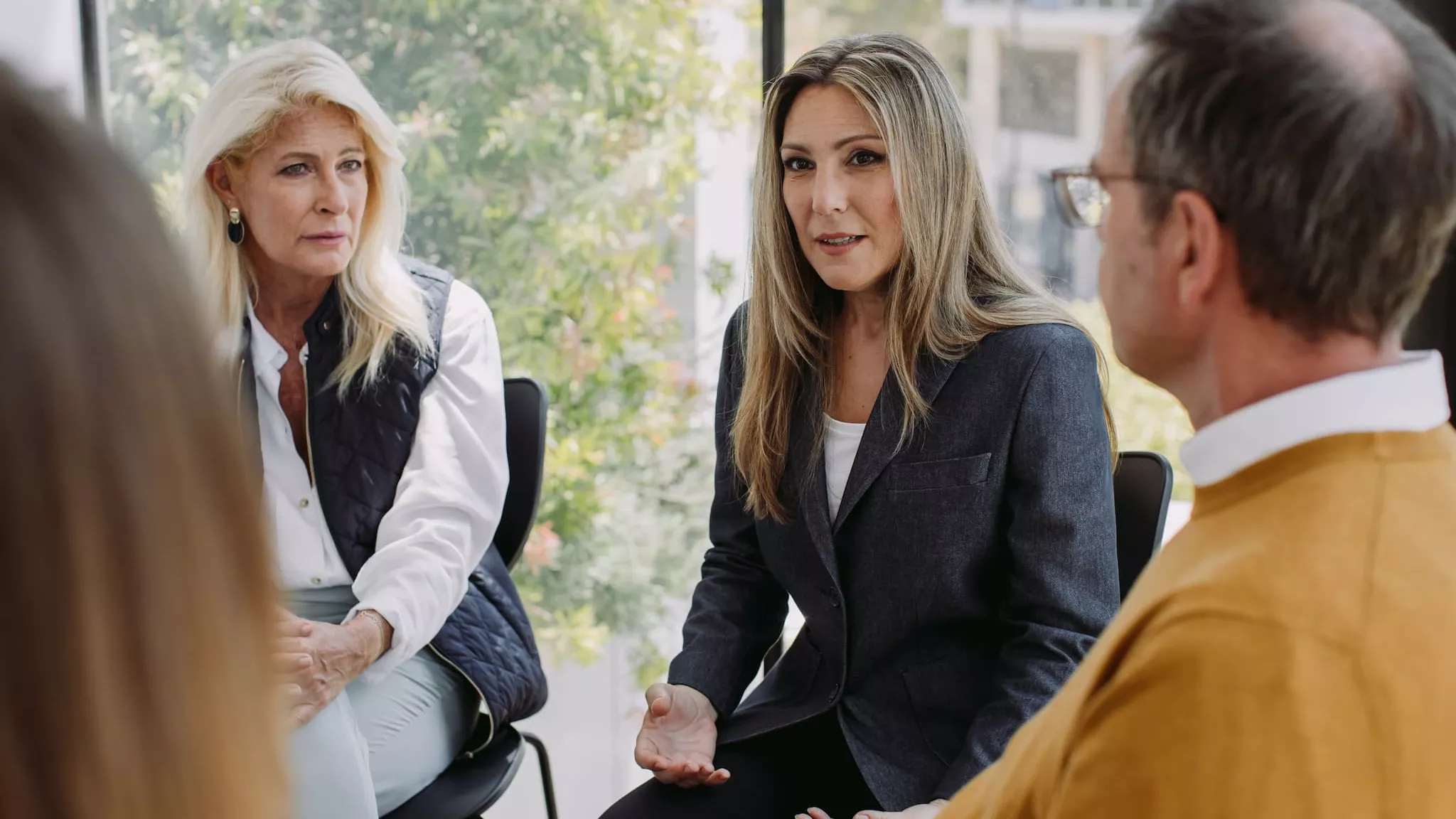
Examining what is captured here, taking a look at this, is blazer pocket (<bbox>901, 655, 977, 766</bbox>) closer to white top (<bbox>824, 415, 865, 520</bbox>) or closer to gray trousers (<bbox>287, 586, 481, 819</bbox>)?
white top (<bbox>824, 415, 865, 520</bbox>)

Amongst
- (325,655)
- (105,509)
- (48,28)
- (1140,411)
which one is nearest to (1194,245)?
(105,509)

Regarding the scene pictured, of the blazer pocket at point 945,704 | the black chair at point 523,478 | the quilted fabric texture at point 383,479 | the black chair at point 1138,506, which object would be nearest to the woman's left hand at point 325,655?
the quilted fabric texture at point 383,479

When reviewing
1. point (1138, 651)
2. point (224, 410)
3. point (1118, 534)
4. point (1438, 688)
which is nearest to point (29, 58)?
point (224, 410)

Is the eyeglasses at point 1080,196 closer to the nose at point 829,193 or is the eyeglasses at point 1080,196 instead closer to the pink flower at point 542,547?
the nose at point 829,193

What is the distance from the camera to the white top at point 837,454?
5.63ft

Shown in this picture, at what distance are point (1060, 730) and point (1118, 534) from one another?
88 cm

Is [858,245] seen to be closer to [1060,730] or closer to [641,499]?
[1060,730]

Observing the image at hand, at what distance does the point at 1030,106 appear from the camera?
106 inches

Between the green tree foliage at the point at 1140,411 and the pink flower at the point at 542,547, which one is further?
the pink flower at the point at 542,547

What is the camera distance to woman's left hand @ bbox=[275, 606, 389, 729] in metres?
1.71

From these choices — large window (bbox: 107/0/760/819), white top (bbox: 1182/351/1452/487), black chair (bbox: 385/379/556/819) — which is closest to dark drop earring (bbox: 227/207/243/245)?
black chair (bbox: 385/379/556/819)

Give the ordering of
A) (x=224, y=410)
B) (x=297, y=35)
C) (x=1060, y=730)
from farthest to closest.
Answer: (x=297, y=35) → (x=1060, y=730) → (x=224, y=410)

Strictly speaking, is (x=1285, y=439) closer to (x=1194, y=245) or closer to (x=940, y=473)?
(x=1194, y=245)

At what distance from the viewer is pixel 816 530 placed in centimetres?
169
